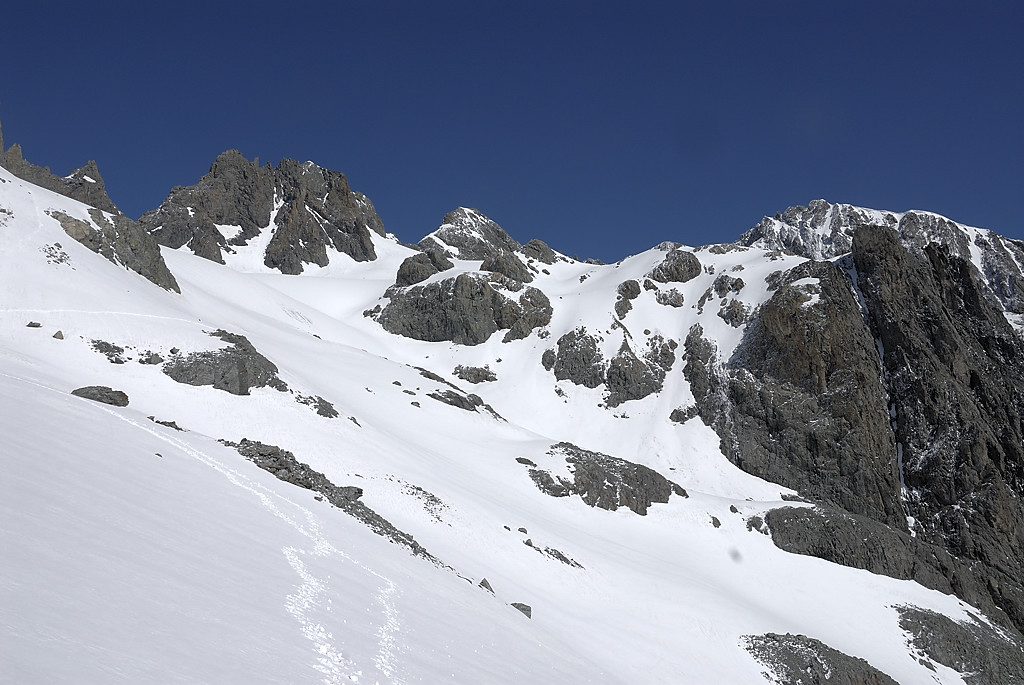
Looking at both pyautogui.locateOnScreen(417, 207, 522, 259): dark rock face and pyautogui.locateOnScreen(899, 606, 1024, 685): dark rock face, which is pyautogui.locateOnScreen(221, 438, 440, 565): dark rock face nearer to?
pyautogui.locateOnScreen(899, 606, 1024, 685): dark rock face

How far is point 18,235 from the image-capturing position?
42344 mm

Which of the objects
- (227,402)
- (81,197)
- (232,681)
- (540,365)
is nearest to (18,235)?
(227,402)

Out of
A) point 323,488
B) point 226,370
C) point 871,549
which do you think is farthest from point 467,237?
point 323,488

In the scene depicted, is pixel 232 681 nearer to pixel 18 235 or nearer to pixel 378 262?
pixel 18 235

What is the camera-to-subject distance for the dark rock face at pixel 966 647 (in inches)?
1700

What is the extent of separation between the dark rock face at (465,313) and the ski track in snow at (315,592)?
7044 centimetres

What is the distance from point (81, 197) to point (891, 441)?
127 metres

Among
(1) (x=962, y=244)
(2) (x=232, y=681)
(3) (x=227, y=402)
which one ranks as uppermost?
(1) (x=962, y=244)

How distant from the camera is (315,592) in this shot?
12.7 metres

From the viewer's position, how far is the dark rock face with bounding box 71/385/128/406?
26.3 m

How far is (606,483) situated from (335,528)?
36.4m

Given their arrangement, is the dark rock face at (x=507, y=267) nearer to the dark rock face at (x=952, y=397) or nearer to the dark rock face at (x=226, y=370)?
the dark rock face at (x=952, y=397)

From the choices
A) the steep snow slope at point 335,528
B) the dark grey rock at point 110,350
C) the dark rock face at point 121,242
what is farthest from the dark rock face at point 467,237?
the dark grey rock at point 110,350

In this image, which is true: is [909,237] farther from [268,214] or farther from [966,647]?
[268,214]
